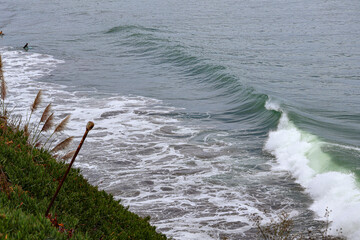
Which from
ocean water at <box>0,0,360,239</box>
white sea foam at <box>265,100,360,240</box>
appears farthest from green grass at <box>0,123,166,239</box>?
white sea foam at <box>265,100,360,240</box>

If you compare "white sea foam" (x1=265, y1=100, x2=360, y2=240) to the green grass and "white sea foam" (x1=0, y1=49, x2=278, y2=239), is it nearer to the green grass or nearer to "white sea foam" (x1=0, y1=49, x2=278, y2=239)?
"white sea foam" (x1=0, y1=49, x2=278, y2=239)

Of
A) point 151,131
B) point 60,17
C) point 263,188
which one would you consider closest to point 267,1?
point 60,17

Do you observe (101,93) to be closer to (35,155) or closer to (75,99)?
(75,99)

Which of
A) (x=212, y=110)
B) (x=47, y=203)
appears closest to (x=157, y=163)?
(x=212, y=110)

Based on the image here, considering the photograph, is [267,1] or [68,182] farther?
[267,1]

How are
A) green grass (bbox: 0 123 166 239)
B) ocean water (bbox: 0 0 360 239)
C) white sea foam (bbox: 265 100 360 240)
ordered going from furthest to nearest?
ocean water (bbox: 0 0 360 239)
white sea foam (bbox: 265 100 360 240)
green grass (bbox: 0 123 166 239)

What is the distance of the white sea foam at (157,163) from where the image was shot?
34.9 ft

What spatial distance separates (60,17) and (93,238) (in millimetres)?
59262

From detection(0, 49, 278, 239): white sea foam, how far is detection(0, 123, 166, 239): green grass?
280cm

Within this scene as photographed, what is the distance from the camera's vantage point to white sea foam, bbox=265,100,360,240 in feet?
34.8

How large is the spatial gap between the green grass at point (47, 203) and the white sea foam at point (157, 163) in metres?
2.80

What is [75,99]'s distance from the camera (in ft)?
74.9

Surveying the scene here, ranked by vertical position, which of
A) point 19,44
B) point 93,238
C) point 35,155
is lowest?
point 19,44

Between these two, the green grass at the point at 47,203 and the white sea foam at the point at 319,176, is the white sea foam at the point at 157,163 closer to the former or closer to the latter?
the white sea foam at the point at 319,176
